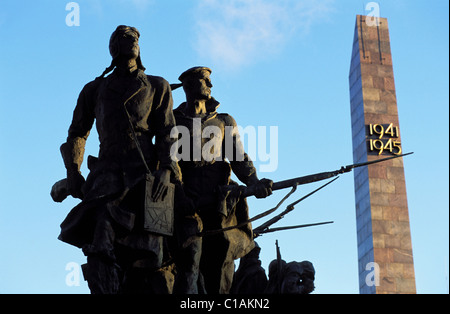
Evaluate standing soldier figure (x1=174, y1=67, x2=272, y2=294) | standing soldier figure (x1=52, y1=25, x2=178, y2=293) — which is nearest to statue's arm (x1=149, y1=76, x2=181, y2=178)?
standing soldier figure (x1=52, y1=25, x2=178, y2=293)

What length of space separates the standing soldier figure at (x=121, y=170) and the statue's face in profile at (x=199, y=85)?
1.02m

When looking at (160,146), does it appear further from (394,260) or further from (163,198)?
(394,260)

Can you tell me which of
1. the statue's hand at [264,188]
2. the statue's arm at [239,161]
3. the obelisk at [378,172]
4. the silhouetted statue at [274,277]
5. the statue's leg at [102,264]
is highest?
the obelisk at [378,172]

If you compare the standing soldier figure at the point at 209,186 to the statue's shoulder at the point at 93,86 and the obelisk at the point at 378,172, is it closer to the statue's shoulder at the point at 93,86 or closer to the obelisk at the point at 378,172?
the statue's shoulder at the point at 93,86

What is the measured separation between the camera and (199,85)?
13047mm

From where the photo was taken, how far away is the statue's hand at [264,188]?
488 inches

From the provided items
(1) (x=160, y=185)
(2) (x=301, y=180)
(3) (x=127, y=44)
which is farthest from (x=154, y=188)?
(2) (x=301, y=180)

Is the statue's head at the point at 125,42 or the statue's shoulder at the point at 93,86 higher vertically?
the statue's head at the point at 125,42

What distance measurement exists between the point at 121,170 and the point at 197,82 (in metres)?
2.30

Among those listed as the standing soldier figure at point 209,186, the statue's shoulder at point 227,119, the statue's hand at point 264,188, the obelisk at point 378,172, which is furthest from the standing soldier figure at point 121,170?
the obelisk at point 378,172

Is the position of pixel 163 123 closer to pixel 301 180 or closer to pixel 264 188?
Answer: pixel 264 188
